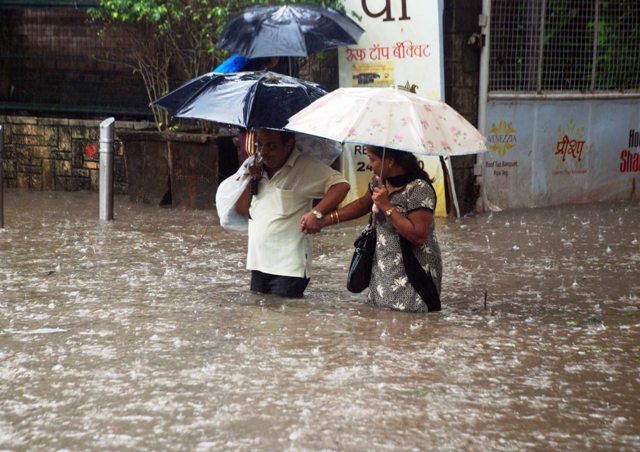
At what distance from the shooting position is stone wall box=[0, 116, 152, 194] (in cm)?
1305

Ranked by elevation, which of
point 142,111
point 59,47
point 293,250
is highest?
point 59,47

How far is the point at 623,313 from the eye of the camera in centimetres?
673

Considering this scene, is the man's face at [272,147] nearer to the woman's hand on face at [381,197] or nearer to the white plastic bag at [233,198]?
the white plastic bag at [233,198]

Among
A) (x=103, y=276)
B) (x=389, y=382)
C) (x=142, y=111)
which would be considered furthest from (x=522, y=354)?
(x=142, y=111)

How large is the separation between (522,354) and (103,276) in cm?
340

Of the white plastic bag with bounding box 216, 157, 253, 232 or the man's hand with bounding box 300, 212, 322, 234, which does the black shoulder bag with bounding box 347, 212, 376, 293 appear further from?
the white plastic bag with bounding box 216, 157, 253, 232

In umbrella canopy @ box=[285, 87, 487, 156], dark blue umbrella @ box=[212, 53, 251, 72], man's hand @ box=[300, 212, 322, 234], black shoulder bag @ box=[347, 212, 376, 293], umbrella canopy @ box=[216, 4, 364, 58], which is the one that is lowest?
black shoulder bag @ box=[347, 212, 376, 293]

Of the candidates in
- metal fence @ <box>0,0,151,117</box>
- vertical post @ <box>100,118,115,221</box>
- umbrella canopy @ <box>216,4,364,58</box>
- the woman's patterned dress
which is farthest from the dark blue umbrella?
the woman's patterned dress

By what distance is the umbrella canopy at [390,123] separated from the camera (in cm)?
579

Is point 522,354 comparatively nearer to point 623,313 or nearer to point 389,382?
point 389,382

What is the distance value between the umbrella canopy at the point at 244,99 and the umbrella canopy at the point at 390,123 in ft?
0.92

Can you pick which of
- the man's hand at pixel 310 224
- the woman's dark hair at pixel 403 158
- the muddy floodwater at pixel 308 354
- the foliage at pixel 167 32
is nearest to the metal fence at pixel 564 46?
the foliage at pixel 167 32

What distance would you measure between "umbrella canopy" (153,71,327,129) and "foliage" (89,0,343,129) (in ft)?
14.4

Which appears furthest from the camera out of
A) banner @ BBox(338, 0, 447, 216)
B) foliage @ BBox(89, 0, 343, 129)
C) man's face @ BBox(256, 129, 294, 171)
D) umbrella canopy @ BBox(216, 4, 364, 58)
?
foliage @ BBox(89, 0, 343, 129)
